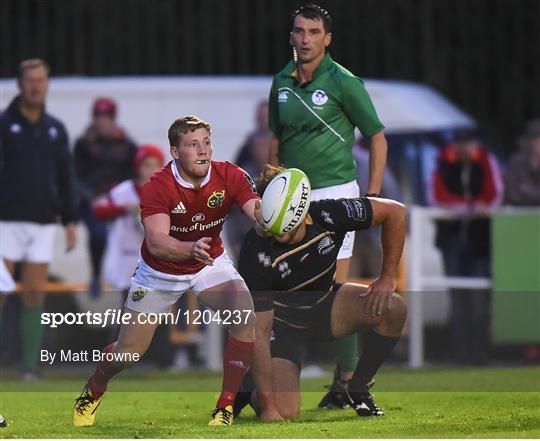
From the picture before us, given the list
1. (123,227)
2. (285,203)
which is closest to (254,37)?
(123,227)

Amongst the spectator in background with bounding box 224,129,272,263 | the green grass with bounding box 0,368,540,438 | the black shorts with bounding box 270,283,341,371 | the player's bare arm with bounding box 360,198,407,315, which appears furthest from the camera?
the spectator in background with bounding box 224,129,272,263

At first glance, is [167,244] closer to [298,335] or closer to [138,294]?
[138,294]

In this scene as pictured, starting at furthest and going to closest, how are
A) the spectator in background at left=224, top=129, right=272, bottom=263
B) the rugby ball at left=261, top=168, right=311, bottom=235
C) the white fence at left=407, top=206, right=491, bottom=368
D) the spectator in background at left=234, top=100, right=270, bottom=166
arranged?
the spectator in background at left=234, top=100, right=270, bottom=166 < the spectator in background at left=224, top=129, right=272, bottom=263 < the white fence at left=407, top=206, right=491, bottom=368 < the rugby ball at left=261, top=168, right=311, bottom=235

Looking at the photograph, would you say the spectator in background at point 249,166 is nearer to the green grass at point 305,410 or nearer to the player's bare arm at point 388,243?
the green grass at point 305,410

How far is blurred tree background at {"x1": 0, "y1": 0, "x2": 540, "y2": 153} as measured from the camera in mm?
18578

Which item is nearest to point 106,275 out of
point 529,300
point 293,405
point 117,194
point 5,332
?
point 117,194

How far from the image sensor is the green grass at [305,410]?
388 inches

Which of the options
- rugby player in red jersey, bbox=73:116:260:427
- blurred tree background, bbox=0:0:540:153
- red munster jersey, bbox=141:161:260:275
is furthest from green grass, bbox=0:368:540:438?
blurred tree background, bbox=0:0:540:153

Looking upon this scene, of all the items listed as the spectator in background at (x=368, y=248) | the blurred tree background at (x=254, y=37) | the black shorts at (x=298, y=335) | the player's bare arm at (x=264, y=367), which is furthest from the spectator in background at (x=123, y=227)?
the player's bare arm at (x=264, y=367)

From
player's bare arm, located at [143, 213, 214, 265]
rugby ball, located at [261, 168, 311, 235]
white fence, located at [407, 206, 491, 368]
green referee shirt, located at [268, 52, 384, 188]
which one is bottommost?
white fence, located at [407, 206, 491, 368]

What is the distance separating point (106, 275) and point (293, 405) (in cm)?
459

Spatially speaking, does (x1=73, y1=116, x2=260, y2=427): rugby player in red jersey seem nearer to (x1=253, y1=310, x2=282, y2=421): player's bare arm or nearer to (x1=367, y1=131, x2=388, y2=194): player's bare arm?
(x1=253, y1=310, x2=282, y2=421): player's bare arm

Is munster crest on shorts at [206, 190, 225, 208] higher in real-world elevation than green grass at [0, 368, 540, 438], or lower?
higher

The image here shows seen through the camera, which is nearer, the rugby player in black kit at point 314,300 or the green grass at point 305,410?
the green grass at point 305,410
